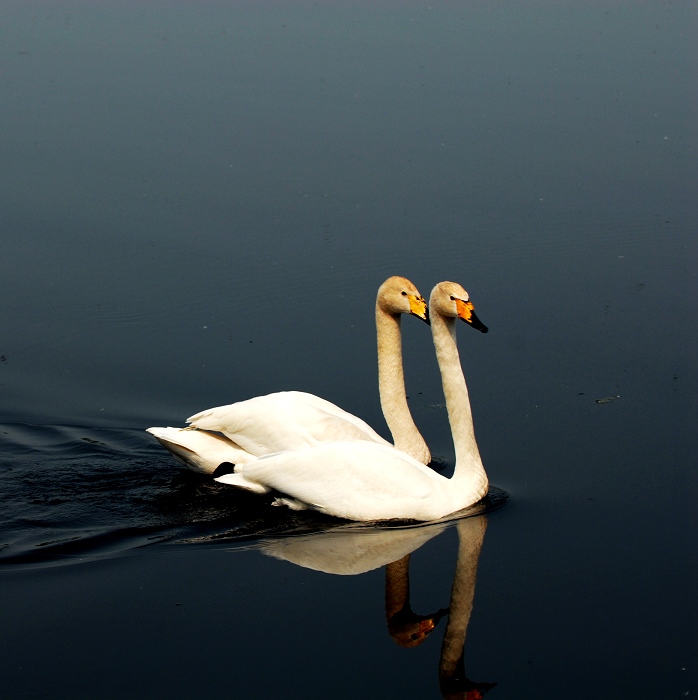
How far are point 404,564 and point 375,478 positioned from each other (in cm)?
94

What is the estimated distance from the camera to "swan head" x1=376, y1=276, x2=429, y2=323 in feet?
34.7

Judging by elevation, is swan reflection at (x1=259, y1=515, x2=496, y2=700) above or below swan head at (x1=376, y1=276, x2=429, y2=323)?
below

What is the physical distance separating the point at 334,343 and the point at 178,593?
15.7ft

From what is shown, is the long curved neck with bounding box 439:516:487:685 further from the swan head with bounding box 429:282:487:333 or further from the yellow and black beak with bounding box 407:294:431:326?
the yellow and black beak with bounding box 407:294:431:326

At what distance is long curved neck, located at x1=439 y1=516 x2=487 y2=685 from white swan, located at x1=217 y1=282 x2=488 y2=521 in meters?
0.30

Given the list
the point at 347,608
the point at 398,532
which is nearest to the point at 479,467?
the point at 398,532

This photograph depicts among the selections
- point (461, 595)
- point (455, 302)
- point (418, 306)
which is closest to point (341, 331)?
point (418, 306)

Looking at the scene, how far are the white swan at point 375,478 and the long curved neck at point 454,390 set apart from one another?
1 centimetres

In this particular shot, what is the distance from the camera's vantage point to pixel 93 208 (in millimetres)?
15078

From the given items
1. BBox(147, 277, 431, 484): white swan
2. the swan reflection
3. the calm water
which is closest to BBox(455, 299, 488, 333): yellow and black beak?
BBox(147, 277, 431, 484): white swan

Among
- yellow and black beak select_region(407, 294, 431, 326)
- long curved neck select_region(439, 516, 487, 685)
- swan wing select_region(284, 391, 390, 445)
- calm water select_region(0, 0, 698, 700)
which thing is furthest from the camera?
yellow and black beak select_region(407, 294, 431, 326)

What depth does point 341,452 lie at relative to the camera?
360 inches

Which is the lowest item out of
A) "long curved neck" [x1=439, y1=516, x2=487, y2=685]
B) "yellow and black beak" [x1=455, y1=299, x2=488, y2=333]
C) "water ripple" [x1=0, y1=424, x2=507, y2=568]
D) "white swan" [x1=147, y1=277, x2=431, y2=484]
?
"long curved neck" [x1=439, y1=516, x2=487, y2=685]

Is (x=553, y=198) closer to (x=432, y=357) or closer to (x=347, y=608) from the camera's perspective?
(x=432, y=357)
